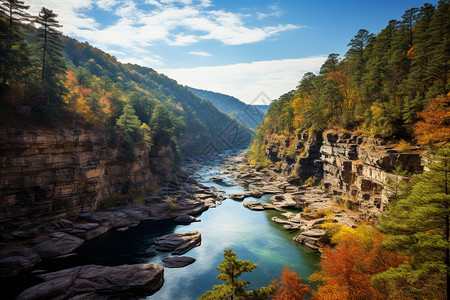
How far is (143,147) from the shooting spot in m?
53.8

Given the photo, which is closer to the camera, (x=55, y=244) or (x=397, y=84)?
(x=55, y=244)

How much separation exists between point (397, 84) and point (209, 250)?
1623 inches

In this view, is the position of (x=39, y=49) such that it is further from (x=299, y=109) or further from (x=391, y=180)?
(x=299, y=109)

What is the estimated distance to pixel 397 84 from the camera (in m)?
37.7

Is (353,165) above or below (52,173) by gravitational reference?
above

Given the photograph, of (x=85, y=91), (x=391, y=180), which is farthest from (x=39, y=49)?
(x=391, y=180)

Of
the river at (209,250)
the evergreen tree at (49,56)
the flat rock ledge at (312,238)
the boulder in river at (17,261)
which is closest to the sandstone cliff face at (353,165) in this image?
the flat rock ledge at (312,238)

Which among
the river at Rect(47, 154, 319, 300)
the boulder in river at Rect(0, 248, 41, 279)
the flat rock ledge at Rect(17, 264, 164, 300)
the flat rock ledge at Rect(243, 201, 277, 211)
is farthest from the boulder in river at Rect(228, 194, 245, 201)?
the boulder in river at Rect(0, 248, 41, 279)

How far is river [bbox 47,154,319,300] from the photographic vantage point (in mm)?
24703

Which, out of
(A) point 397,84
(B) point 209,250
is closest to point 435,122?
(A) point 397,84

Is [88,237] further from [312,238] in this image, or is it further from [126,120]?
[312,238]

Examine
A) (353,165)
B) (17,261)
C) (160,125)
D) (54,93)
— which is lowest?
(17,261)

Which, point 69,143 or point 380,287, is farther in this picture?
point 69,143

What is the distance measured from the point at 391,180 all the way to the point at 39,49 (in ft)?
191
